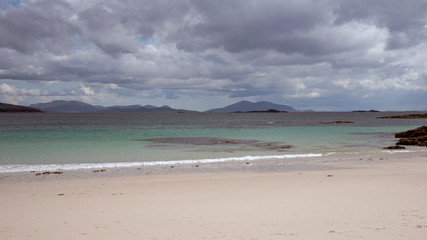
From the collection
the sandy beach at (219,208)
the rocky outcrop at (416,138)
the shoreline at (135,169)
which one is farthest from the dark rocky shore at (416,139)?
the sandy beach at (219,208)

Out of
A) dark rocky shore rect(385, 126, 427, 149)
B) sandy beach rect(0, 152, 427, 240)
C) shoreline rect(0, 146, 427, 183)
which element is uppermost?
dark rocky shore rect(385, 126, 427, 149)

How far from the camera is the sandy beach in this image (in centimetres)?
701

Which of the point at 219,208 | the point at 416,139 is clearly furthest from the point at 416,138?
the point at 219,208

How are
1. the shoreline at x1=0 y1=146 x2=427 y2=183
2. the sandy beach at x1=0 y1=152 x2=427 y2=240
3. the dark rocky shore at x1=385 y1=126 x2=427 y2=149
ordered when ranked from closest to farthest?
the sandy beach at x1=0 y1=152 x2=427 y2=240 → the shoreline at x1=0 y1=146 x2=427 y2=183 → the dark rocky shore at x1=385 y1=126 x2=427 y2=149

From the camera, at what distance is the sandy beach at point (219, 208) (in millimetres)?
7008

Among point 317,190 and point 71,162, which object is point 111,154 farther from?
point 317,190

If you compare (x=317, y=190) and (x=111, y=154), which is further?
(x=111, y=154)

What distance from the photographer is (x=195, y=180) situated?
1391cm

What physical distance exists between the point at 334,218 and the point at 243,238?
277 cm

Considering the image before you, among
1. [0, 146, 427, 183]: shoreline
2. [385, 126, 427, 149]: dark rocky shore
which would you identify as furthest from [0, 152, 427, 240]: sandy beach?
[385, 126, 427, 149]: dark rocky shore

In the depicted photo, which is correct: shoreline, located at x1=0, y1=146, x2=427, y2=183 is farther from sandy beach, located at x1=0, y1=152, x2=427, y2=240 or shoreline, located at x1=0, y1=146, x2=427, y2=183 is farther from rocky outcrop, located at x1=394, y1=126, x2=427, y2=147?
rocky outcrop, located at x1=394, y1=126, x2=427, y2=147

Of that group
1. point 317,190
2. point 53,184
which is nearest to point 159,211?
point 317,190

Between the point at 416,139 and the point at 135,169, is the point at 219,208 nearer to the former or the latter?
the point at 135,169

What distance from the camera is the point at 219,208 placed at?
8992 mm
